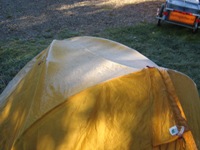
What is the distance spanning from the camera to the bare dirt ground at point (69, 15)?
30.1 ft

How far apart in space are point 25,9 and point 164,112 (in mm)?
9146

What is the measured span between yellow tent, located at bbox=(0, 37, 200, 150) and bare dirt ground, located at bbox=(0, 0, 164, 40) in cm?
555

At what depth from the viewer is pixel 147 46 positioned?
767cm

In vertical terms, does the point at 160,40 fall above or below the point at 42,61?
below

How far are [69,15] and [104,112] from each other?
774 centimetres

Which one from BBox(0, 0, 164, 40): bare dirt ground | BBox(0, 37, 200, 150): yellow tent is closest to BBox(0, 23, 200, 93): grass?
BBox(0, 0, 164, 40): bare dirt ground

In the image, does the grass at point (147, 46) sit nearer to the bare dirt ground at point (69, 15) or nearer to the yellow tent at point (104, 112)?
the bare dirt ground at point (69, 15)

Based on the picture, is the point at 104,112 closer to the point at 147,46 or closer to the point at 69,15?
the point at 147,46

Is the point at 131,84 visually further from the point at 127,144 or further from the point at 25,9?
the point at 25,9

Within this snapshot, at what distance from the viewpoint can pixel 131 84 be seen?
315 centimetres

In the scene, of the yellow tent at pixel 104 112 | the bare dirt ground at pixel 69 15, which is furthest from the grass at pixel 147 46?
the yellow tent at pixel 104 112

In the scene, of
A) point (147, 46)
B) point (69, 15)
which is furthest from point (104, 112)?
point (69, 15)

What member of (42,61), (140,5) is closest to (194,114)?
(42,61)

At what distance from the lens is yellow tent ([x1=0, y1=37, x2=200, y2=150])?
118 inches
